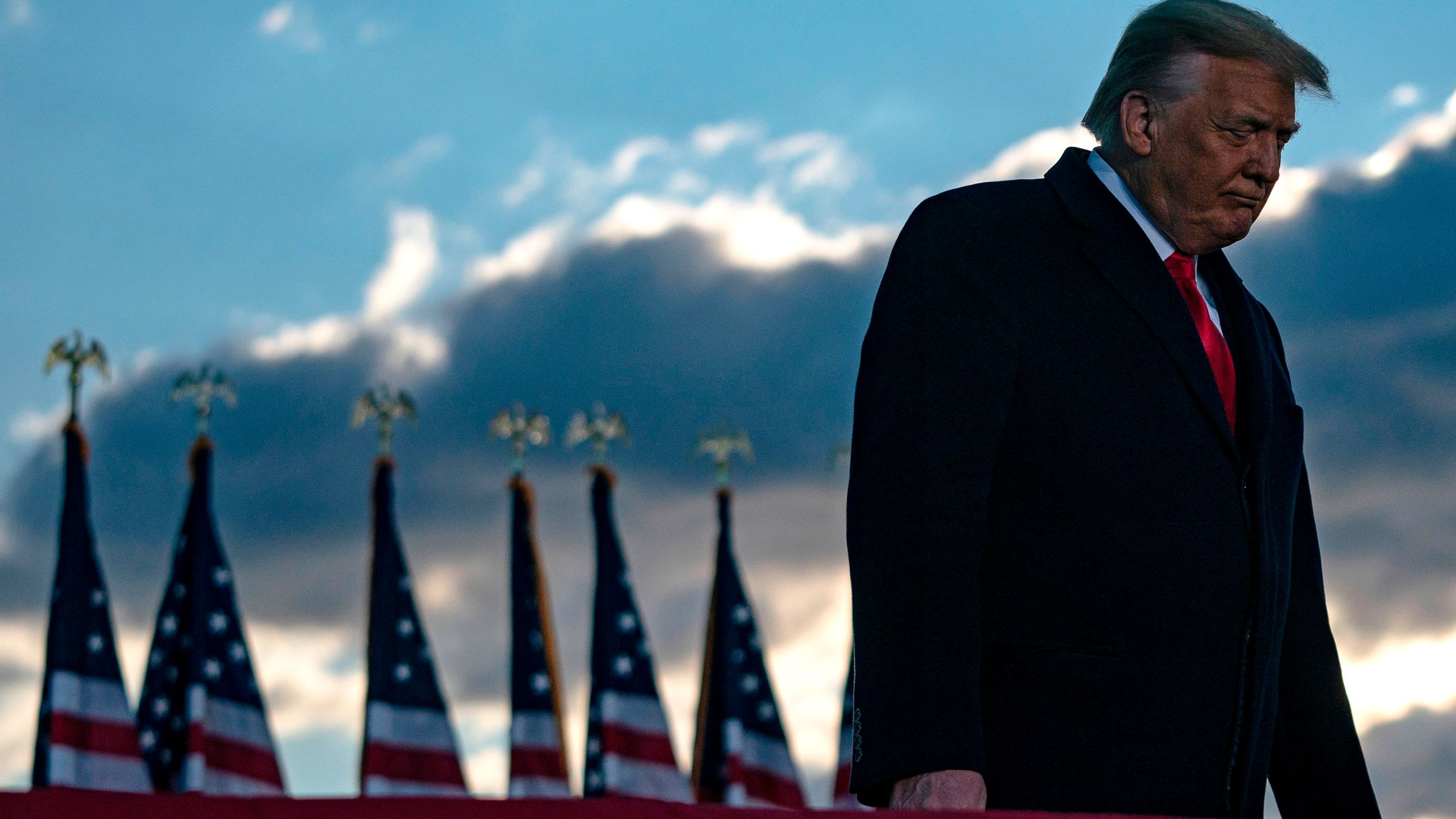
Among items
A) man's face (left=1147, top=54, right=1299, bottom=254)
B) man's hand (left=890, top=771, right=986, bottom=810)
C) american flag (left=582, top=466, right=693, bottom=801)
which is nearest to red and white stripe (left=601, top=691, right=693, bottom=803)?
american flag (left=582, top=466, right=693, bottom=801)

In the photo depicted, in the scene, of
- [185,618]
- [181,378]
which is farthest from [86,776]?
[181,378]

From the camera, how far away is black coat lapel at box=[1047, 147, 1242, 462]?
227 cm

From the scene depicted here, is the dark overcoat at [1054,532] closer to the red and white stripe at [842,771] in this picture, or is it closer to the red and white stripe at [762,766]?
the red and white stripe at [842,771]

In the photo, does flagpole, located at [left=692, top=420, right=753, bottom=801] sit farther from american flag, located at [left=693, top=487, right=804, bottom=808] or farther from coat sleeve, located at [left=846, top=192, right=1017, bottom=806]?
coat sleeve, located at [left=846, top=192, right=1017, bottom=806]

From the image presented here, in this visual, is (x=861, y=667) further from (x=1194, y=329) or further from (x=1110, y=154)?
(x=1110, y=154)

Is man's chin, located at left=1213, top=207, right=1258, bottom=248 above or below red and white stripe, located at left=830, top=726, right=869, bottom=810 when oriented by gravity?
below

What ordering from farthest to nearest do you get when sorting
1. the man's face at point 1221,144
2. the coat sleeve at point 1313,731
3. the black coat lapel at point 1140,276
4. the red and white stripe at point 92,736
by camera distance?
the red and white stripe at point 92,736 < the coat sleeve at point 1313,731 < the man's face at point 1221,144 < the black coat lapel at point 1140,276

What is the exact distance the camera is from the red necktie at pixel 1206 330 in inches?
95.0

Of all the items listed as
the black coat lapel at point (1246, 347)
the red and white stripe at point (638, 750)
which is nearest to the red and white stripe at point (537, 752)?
the red and white stripe at point (638, 750)

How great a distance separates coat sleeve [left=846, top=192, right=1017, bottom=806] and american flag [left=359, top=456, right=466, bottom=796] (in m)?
11.2

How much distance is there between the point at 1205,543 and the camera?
2.21m

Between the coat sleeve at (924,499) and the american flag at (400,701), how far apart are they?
1121 cm

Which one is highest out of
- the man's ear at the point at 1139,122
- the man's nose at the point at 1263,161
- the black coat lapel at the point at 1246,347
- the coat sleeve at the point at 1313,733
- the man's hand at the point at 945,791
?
the man's ear at the point at 1139,122

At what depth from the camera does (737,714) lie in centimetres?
1404
